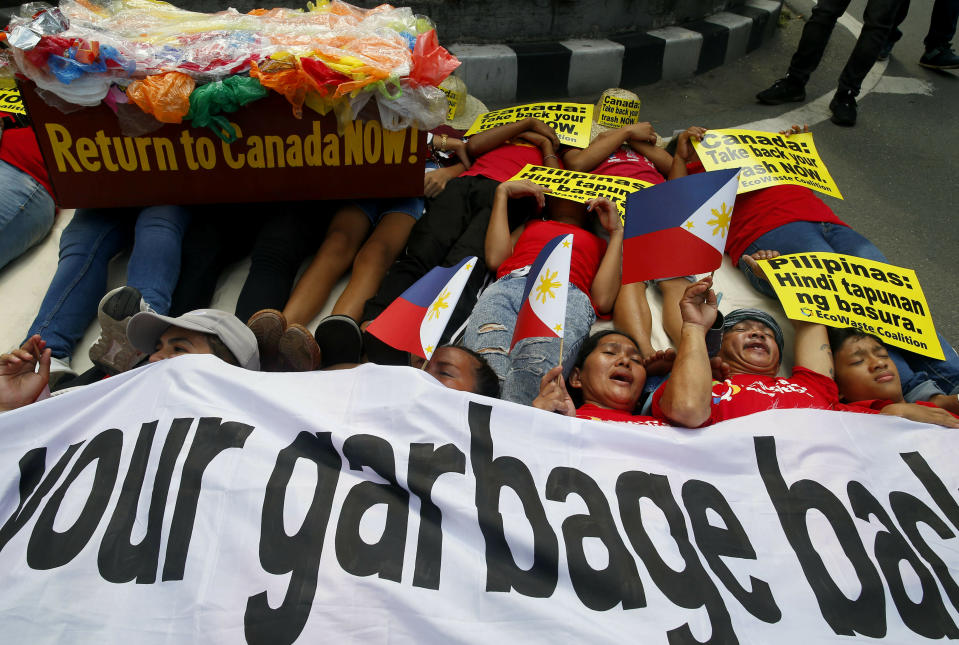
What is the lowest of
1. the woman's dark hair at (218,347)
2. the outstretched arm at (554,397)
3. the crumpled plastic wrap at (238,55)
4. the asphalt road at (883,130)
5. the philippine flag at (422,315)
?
the asphalt road at (883,130)

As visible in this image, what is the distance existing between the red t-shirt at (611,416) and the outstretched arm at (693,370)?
7 centimetres

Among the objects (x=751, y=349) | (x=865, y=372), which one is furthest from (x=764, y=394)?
(x=865, y=372)

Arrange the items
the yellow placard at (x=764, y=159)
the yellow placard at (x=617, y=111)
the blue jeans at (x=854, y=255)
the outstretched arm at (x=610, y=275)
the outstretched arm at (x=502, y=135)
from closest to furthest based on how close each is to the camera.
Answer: the blue jeans at (x=854, y=255)
the outstretched arm at (x=610, y=275)
the yellow placard at (x=764, y=159)
the outstretched arm at (x=502, y=135)
the yellow placard at (x=617, y=111)

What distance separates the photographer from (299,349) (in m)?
2.06

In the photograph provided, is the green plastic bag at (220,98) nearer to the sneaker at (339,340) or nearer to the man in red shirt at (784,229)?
the sneaker at (339,340)

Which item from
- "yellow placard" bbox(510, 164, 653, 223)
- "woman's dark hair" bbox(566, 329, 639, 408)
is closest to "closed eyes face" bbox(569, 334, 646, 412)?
"woman's dark hair" bbox(566, 329, 639, 408)

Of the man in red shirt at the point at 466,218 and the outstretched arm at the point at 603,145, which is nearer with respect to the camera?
the man in red shirt at the point at 466,218

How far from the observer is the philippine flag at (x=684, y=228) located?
1.90m

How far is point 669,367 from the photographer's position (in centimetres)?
224

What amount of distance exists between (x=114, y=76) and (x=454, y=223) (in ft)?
4.26

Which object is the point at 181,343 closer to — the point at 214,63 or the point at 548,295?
the point at 214,63

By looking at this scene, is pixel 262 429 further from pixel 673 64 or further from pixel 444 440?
pixel 673 64

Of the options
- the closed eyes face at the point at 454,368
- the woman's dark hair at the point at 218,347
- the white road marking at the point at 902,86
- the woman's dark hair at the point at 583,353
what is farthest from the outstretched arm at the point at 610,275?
the white road marking at the point at 902,86

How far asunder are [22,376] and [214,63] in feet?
3.75
